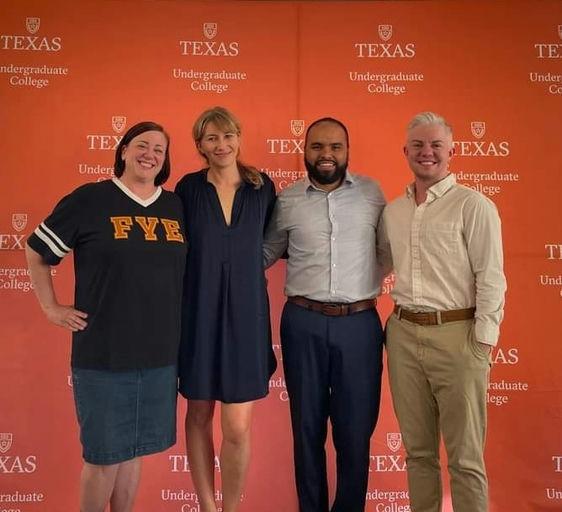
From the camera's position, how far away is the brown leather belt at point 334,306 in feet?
6.47

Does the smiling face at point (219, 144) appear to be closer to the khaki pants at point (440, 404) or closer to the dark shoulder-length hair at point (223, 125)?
the dark shoulder-length hair at point (223, 125)

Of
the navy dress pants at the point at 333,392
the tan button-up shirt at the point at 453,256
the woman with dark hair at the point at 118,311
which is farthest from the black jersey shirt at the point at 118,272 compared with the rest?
the tan button-up shirt at the point at 453,256

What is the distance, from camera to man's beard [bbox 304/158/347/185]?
2069mm

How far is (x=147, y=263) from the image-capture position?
166 centimetres

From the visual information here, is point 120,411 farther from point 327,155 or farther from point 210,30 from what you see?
point 210,30

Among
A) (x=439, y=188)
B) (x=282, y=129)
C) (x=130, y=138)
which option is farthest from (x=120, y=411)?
(x=282, y=129)

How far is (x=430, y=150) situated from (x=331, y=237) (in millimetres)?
516

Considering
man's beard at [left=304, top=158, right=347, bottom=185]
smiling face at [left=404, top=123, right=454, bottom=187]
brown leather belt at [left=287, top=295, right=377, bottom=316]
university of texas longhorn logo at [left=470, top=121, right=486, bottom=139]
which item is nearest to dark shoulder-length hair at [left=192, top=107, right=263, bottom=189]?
man's beard at [left=304, top=158, right=347, bottom=185]

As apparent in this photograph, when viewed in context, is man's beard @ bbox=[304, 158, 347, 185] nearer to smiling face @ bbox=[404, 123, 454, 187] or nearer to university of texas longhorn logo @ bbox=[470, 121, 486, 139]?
smiling face @ bbox=[404, 123, 454, 187]

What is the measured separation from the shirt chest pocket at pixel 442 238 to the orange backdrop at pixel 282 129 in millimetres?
868

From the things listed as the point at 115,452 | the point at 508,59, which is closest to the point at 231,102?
the point at 508,59

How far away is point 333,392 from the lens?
2.00 meters

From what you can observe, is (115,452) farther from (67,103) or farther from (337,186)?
(67,103)

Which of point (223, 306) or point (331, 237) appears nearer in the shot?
point (223, 306)
